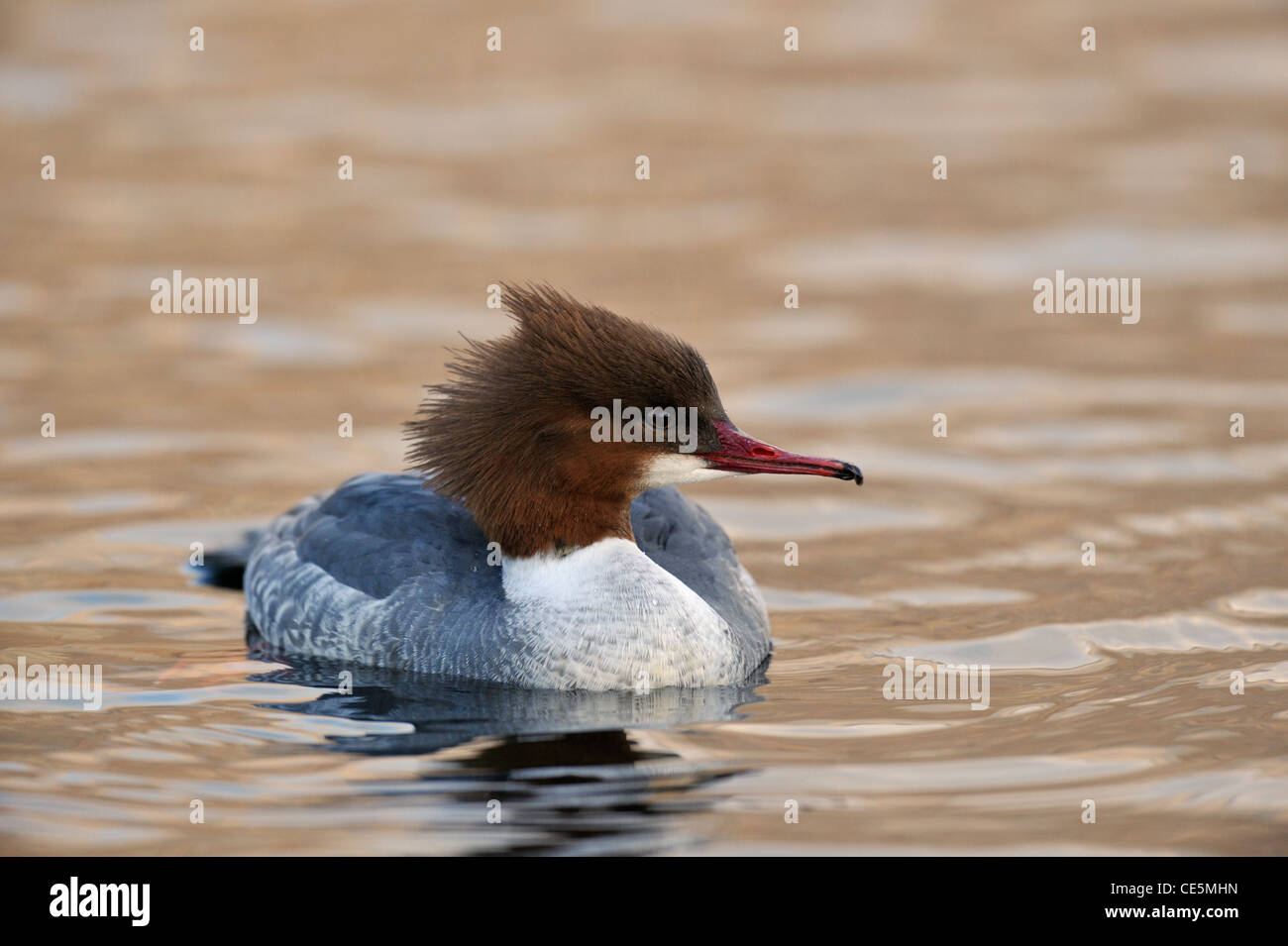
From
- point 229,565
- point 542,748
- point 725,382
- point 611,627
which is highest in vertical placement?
point 725,382

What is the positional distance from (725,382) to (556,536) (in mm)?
4600

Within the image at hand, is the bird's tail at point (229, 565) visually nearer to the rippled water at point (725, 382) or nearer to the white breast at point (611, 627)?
the rippled water at point (725, 382)

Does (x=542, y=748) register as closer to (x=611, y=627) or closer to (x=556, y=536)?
(x=611, y=627)

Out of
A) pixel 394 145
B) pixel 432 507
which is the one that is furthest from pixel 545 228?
pixel 432 507

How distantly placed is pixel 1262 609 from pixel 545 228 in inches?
308

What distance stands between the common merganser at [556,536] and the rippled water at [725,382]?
21cm

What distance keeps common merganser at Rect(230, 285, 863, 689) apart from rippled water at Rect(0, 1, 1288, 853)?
0.21 meters

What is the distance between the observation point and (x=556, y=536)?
29.4ft

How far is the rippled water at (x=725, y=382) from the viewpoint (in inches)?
312

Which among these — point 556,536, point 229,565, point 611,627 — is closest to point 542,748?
point 611,627

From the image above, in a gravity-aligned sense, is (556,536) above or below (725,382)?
below

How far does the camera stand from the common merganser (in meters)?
8.65

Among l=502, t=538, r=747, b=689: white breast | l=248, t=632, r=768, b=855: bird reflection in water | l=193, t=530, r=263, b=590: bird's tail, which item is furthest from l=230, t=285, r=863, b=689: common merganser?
l=193, t=530, r=263, b=590: bird's tail
